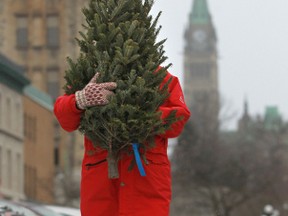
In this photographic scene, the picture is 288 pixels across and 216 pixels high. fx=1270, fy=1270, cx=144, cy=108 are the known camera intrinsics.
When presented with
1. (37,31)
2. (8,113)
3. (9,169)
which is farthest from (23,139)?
(37,31)

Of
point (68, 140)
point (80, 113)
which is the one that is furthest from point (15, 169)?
point (80, 113)

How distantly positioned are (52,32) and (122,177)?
84808 millimetres

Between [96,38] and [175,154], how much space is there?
70.9m

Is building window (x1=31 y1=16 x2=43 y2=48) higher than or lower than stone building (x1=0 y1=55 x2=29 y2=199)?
higher

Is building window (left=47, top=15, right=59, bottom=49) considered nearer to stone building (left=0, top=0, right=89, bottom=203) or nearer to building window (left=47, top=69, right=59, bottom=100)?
stone building (left=0, top=0, right=89, bottom=203)

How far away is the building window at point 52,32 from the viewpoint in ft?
298

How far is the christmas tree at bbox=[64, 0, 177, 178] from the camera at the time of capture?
21.8 feet

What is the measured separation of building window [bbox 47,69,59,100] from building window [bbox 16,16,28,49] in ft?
9.61

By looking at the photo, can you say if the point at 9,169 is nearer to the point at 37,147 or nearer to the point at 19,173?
the point at 19,173

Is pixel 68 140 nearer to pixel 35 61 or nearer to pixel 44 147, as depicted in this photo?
pixel 35 61

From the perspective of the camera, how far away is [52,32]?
9119 cm

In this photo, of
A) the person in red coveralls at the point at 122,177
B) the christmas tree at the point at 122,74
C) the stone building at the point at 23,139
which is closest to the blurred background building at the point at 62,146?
the stone building at the point at 23,139

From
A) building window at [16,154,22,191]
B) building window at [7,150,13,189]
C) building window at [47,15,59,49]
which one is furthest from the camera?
building window at [47,15,59,49]

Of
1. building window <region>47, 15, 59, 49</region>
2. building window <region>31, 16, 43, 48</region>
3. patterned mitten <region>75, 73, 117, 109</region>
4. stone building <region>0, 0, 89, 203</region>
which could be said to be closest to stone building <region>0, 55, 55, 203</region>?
stone building <region>0, 0, 89, 203</region>
